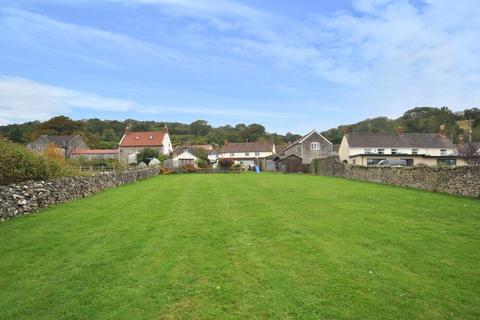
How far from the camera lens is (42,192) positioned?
537 inches

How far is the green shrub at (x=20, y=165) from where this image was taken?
13523 millimetres

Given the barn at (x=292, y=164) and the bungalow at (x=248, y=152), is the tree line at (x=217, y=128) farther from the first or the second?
the barn at (x=292, y=164)

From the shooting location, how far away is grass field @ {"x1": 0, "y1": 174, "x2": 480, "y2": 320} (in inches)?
180

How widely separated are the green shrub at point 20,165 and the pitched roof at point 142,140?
57538 millimetres

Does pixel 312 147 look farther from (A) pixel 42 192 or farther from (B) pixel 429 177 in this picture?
(A) pixel 42 192

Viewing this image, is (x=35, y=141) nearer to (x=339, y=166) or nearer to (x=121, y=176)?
(x=121, y=176)

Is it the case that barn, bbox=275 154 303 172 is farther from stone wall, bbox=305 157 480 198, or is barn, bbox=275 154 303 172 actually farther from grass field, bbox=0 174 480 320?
grass field, bbox=0 174 480 320

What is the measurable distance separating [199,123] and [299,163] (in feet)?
296

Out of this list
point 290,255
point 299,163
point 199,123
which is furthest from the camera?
point 199,123

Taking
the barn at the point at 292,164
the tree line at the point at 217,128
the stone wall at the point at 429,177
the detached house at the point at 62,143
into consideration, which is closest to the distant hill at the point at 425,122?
the tree line at the point at 217,128

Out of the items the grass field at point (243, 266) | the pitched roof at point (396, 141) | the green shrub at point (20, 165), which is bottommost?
the grass field at point (243, 266)

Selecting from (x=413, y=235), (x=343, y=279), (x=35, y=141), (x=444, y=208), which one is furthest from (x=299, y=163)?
(x=35, y=141)

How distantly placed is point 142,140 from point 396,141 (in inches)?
1991

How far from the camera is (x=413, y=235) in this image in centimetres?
827
